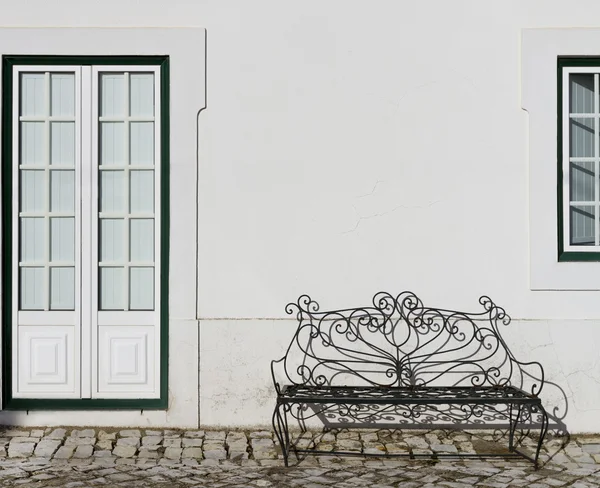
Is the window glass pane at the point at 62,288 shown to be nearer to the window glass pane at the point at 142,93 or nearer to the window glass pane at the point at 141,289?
the window glass pane at the point at 141,289

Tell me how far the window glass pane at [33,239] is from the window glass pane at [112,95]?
38.8 inches

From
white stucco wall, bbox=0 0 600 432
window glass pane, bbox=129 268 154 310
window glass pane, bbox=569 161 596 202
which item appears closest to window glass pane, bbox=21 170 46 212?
window glass pane, bbox=129 268 154 310

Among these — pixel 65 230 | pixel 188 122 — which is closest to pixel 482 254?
pixel 188 122

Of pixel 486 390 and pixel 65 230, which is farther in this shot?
pixel 65 230

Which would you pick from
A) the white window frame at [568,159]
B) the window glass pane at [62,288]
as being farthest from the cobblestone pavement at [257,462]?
the white window frame at [568,159]

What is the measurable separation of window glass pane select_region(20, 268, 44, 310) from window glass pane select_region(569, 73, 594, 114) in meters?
4.31

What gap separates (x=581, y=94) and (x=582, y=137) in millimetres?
332

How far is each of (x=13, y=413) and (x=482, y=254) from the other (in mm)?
3771

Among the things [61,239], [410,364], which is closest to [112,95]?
[61,239]

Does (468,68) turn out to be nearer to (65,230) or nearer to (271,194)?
(271,194)

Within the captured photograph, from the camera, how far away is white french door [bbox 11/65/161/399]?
22.6 ft

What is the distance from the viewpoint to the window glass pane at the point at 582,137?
22.8 ft

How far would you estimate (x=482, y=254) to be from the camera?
269 inches

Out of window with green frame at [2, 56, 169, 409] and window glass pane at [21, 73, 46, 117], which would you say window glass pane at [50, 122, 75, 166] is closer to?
window with green frame at [2, 56, 169, 409]
